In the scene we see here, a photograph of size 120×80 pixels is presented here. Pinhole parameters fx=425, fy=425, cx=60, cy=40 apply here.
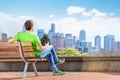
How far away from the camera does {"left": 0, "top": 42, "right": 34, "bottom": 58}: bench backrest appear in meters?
9.70

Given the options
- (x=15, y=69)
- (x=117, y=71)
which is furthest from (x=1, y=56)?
(x=117, y=71)

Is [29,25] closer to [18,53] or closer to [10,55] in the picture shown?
[18,53]

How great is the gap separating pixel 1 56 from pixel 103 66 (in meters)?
3.22

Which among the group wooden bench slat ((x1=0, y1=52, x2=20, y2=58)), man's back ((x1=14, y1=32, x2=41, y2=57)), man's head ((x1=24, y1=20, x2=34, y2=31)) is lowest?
wooden bench slat ((x1=0, y1=52, x2=20, y2=58))

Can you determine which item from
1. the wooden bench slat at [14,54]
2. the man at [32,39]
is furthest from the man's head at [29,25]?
the wooden bench slat at [14,54]

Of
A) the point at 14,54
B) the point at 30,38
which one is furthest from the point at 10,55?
the point at 30,38

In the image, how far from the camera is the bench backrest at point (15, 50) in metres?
9.70

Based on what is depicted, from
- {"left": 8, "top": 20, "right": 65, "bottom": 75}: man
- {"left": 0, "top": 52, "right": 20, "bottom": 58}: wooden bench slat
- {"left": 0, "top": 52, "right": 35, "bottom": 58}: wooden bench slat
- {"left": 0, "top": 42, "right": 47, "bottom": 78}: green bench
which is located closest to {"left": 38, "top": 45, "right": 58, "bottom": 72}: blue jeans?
{"left": 8, "top": 20, "right": 65, "bottom": 75}: man

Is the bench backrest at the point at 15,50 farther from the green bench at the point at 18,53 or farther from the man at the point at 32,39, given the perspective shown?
the man at the point at 32,39

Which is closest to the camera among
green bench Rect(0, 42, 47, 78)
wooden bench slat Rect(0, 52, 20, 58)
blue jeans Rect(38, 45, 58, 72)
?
green bench Rect(0, 42, 47, 78)

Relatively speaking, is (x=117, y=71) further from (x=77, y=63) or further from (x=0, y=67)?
(x=0, y=67)

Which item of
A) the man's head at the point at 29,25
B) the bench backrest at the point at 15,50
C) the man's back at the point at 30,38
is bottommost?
the bench backrest at the point at 15,50

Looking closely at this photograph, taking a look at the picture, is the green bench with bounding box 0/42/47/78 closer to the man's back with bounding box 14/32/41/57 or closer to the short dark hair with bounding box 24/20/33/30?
the man's back with bounding box 14/32/41/57

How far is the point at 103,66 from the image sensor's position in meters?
12.0
